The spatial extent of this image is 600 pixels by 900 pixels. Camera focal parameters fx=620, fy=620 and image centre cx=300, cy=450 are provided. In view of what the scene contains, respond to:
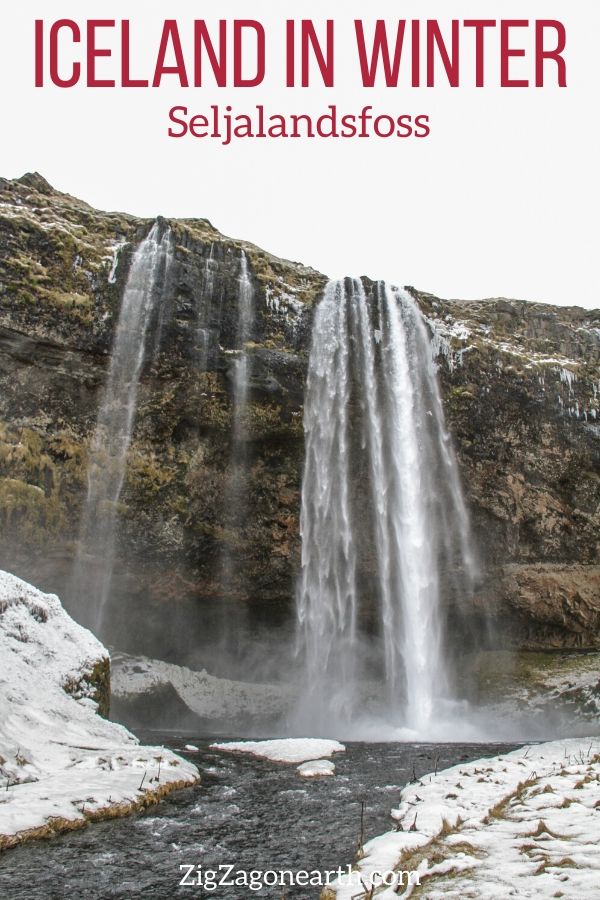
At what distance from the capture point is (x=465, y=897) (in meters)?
4.30

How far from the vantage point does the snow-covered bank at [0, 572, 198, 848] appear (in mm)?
7066

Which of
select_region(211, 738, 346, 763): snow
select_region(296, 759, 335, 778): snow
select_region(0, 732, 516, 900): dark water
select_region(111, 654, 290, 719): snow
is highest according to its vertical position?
select_region(0, 732, 516, 900): dark water

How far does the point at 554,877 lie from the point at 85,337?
2084 cm

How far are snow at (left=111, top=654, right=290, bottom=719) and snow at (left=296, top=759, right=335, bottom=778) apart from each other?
503 inches

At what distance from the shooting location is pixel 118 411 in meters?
22.5

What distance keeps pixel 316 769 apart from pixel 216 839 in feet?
15.4

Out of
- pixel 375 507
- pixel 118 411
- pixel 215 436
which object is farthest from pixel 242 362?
pixel 375 507

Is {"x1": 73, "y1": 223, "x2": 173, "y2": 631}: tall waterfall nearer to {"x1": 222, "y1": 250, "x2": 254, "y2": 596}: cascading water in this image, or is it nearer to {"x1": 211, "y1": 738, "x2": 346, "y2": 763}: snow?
{"x1": 222, "y1": 250, "x2": 254, "y2": 596}: cascading water

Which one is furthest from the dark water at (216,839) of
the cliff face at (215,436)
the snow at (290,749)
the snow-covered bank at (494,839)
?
the cliff face at (215,436)

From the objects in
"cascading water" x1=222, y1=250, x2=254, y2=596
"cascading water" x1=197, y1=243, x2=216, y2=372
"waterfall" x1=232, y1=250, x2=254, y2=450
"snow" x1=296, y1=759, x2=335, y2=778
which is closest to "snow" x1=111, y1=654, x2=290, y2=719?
"cascading water" x1=222, y1=250, x2=254, y2=596

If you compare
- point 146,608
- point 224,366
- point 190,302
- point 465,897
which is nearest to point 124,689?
point 146,608

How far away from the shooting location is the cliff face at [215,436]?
21.5 meters

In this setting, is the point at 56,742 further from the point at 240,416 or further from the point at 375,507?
the point at 375,507

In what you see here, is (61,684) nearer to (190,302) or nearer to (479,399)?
(190,302)
